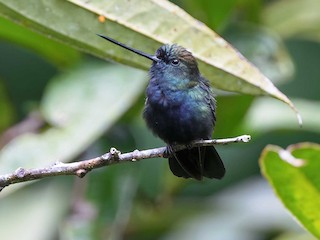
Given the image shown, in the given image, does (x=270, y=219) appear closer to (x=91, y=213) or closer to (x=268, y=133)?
(x=268, y=133)

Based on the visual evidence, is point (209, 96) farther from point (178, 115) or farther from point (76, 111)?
point (76, 111)

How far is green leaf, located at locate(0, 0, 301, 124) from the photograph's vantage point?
208cm

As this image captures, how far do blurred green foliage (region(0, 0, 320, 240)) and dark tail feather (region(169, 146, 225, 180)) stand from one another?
712 mm

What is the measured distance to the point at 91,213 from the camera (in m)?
3.16

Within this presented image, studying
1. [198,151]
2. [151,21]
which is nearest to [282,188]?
[198,151]

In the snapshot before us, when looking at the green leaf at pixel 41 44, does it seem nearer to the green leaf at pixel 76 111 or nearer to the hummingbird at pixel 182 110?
the green leaf at pixel 76 111

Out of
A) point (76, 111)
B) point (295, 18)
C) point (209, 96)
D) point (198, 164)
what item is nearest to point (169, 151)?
point (198, 164)

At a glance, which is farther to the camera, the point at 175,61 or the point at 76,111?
the point at 76,111

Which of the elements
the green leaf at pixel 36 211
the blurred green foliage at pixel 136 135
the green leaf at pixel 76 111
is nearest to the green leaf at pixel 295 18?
the blurred green foliage at pixel 136 135

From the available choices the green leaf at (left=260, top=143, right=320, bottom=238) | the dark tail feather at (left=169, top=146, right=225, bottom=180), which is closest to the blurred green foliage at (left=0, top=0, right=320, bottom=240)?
the dark tail feather at (left=169, top=146, right=225, bottom=180)

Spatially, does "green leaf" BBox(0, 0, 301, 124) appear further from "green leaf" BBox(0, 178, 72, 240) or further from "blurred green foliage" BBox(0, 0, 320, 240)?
"green leaf" BBox(0, 178, 72, 240)

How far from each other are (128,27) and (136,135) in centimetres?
157

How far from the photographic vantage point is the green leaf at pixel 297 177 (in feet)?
6.98

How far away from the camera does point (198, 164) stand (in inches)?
88.7
